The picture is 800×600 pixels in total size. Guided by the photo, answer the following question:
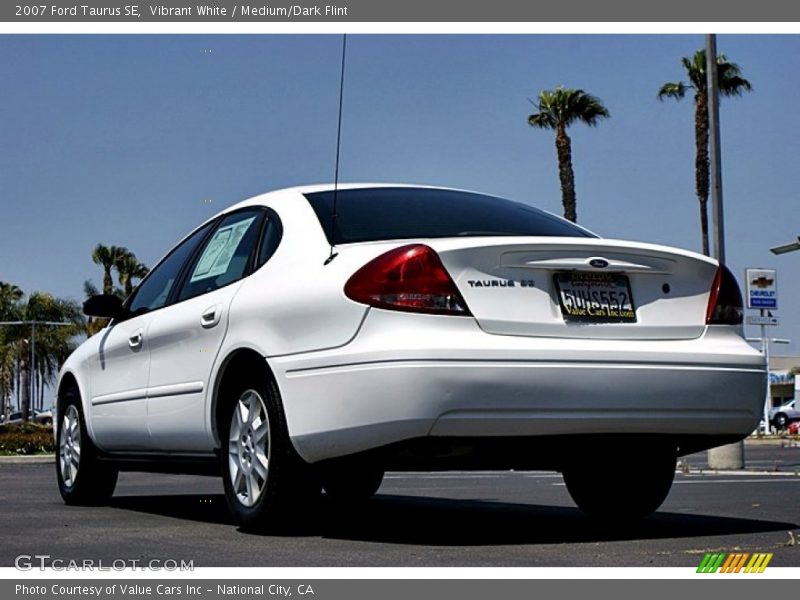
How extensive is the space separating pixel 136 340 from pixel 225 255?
0.97 metres

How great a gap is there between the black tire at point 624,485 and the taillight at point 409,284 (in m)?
1.47

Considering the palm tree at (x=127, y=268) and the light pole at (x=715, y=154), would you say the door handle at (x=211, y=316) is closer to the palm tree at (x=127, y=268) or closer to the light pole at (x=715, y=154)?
the light pole at (x=715, y=154)

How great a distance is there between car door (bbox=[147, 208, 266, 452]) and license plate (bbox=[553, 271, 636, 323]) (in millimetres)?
1625

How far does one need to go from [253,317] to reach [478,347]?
4.06 ft

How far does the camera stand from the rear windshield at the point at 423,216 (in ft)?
20.1

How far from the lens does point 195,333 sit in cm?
687

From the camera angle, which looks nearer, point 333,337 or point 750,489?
point 333,337

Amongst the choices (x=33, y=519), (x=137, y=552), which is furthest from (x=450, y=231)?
(x=33, y=519)

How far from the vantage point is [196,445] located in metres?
6.88

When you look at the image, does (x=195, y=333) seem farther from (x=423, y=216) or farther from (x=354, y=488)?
(x=354, y=488)

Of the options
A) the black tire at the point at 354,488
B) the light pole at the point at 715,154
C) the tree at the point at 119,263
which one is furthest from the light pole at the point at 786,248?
the tree at the point at 119,263

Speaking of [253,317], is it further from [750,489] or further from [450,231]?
[750,489]

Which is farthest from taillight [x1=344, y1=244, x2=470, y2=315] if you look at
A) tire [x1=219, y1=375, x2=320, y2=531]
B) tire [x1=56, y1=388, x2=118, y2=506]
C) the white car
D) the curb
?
the curb

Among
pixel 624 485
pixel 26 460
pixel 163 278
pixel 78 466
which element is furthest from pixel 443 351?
pixel 26 460
